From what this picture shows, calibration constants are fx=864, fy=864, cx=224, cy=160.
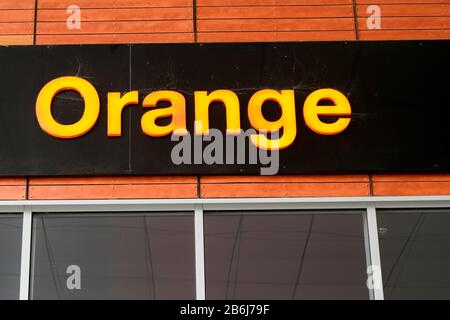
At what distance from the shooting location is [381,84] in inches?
300

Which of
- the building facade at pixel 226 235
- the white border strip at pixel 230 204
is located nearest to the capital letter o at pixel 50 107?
the building facade at pixel 226 235

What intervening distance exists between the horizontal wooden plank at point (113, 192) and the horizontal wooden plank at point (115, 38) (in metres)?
1.35

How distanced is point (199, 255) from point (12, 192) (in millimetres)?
1676

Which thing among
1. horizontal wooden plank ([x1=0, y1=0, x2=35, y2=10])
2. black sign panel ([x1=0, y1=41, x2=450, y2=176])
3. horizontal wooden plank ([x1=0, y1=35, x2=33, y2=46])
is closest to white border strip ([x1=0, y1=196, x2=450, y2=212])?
black sign panel ([x1=0, y1=41, x2=450, y2=176])

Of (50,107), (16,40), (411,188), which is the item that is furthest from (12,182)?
(411,188)

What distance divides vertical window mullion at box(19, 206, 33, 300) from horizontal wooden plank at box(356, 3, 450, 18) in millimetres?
3461

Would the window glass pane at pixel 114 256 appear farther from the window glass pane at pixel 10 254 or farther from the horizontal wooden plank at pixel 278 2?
the horizontal wooden plank at pixel 278 2

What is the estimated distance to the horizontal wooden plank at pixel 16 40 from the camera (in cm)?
771

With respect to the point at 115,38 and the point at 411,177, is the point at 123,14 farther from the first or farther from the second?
the point at 411,177

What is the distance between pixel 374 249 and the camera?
7.18 meters

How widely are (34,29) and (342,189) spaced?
3.09 meters

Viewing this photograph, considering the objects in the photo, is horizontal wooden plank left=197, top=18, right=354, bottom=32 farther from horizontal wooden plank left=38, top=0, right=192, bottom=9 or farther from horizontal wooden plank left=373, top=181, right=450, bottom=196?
horizontal wooden plank left=373, top=181, right=450, bottom=196

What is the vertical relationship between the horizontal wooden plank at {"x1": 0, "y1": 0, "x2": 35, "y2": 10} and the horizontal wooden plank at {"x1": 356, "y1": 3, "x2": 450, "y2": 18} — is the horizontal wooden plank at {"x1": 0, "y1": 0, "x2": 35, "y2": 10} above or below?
above

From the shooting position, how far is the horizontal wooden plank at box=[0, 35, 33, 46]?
7.71m
